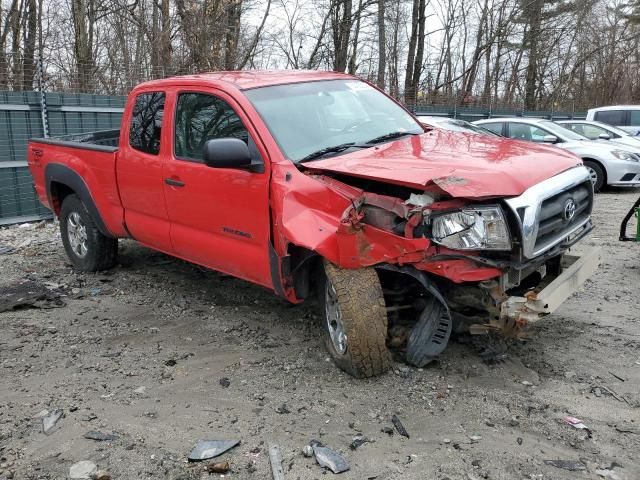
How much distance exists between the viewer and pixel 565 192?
3570mm

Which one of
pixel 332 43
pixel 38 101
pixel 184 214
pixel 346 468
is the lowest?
pixel 346 468

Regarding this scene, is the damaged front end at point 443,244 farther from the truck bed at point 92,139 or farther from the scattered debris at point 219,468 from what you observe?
the truck bed at point 92,139

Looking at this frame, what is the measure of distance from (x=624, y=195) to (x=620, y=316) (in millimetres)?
7696

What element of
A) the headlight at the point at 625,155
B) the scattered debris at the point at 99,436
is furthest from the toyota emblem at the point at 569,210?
the headlight at the point at 625,155

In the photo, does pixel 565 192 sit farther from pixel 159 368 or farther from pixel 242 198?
pixel 159 368

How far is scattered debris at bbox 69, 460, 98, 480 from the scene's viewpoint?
2.79 meters

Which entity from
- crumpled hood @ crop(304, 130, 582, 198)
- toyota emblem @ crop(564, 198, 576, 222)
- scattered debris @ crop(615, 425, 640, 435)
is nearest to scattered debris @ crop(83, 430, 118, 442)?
crumpled hood @ crop(304, 130, 582, 198)

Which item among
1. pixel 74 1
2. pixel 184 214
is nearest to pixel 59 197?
pixel 184 214

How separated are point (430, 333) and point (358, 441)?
86 centimetres

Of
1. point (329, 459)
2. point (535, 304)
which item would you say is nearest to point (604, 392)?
point (535, 304)

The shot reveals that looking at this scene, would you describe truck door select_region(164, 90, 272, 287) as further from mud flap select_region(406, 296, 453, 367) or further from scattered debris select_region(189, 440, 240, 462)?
scattered debris select_region(189, 440, 240, 462)

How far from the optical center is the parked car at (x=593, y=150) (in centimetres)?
1130

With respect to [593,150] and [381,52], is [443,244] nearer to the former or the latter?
[593,150]

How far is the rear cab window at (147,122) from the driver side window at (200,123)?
276mm
